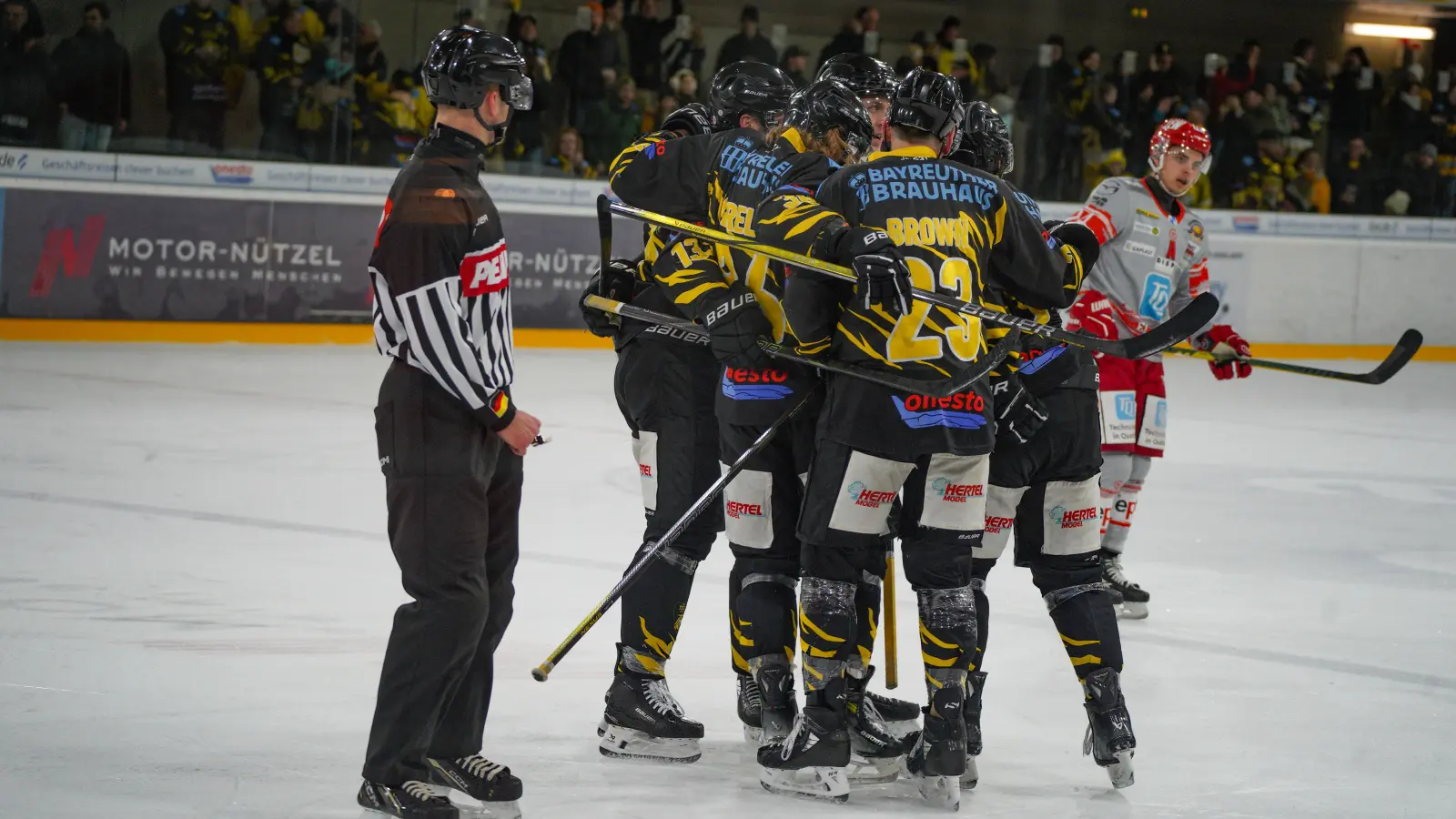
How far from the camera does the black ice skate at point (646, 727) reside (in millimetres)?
3518

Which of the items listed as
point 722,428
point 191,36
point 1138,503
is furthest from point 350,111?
point 722,428

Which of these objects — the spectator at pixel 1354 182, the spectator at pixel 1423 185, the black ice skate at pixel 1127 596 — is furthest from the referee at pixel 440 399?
the spectator at pixel 1423 185

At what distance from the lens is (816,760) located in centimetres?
326

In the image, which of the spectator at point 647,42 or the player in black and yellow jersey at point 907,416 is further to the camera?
the spectator at point 647,42

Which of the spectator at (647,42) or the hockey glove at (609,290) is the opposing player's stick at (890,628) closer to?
the hockey glove at (609,290)

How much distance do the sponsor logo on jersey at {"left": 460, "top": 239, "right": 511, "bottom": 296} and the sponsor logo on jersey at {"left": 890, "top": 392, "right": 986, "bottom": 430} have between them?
0.84 metres

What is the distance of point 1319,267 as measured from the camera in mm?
13828

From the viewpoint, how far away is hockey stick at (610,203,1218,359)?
313cm

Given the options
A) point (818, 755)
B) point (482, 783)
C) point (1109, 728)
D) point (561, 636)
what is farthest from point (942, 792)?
point (561, 636)

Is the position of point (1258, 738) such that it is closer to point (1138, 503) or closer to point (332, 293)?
point (1138, 503)

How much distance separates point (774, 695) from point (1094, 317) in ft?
7.91

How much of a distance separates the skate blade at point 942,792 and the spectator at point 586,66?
1034cm

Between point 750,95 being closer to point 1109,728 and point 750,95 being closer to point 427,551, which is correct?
point 427,551

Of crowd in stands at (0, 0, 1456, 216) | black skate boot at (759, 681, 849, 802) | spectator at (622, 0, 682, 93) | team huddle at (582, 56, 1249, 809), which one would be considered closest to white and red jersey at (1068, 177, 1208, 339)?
team huddle at (582, 56, 1249, 809)
